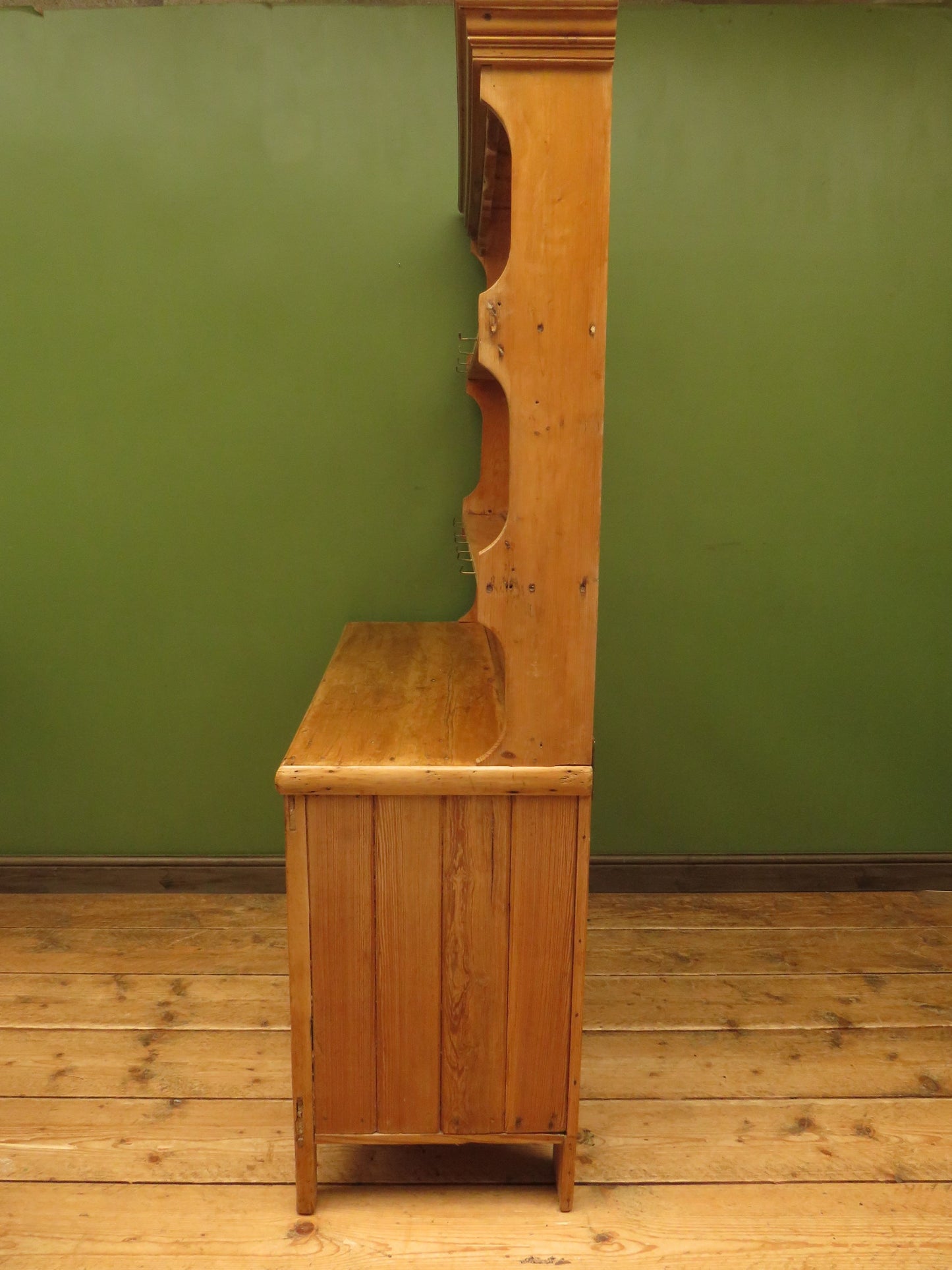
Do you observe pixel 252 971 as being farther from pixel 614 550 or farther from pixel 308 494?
pixel 614 550

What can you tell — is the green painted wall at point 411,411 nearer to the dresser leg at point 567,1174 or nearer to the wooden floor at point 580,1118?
the wooden floor at point 580,1118

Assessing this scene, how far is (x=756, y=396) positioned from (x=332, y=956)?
6.65 ft

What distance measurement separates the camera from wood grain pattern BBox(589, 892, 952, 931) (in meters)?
2.93

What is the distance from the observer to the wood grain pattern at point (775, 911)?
2928 millimetres

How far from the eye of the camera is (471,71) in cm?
173

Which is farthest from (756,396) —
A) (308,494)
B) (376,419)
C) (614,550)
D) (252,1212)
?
(252,1212)

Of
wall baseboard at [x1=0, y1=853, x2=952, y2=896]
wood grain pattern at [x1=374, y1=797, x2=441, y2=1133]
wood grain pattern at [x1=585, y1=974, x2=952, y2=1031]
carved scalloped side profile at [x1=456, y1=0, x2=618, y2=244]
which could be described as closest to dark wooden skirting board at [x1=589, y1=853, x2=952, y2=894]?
wall baseboard at [x1=0, y1=853, x2=952, y2=896]

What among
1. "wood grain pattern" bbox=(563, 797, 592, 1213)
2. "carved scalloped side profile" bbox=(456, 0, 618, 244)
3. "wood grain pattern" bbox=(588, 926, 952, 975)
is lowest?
"wood grain pattern" bbox=(588, 926, 952, 975)

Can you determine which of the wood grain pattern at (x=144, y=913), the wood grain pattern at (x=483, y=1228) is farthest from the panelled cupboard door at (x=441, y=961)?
the wood grain pattern at (x=144, y=913)

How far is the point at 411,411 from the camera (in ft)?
9.27

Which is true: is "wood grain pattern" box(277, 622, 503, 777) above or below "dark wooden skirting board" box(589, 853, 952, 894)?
above

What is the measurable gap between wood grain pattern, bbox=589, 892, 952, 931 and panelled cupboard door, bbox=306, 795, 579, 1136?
3.72 feet

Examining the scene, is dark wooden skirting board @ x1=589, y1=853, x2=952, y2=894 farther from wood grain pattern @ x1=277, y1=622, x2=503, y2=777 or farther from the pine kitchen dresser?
the pine kitchen dresser

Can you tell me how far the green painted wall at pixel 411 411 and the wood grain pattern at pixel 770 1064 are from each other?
764 mm
